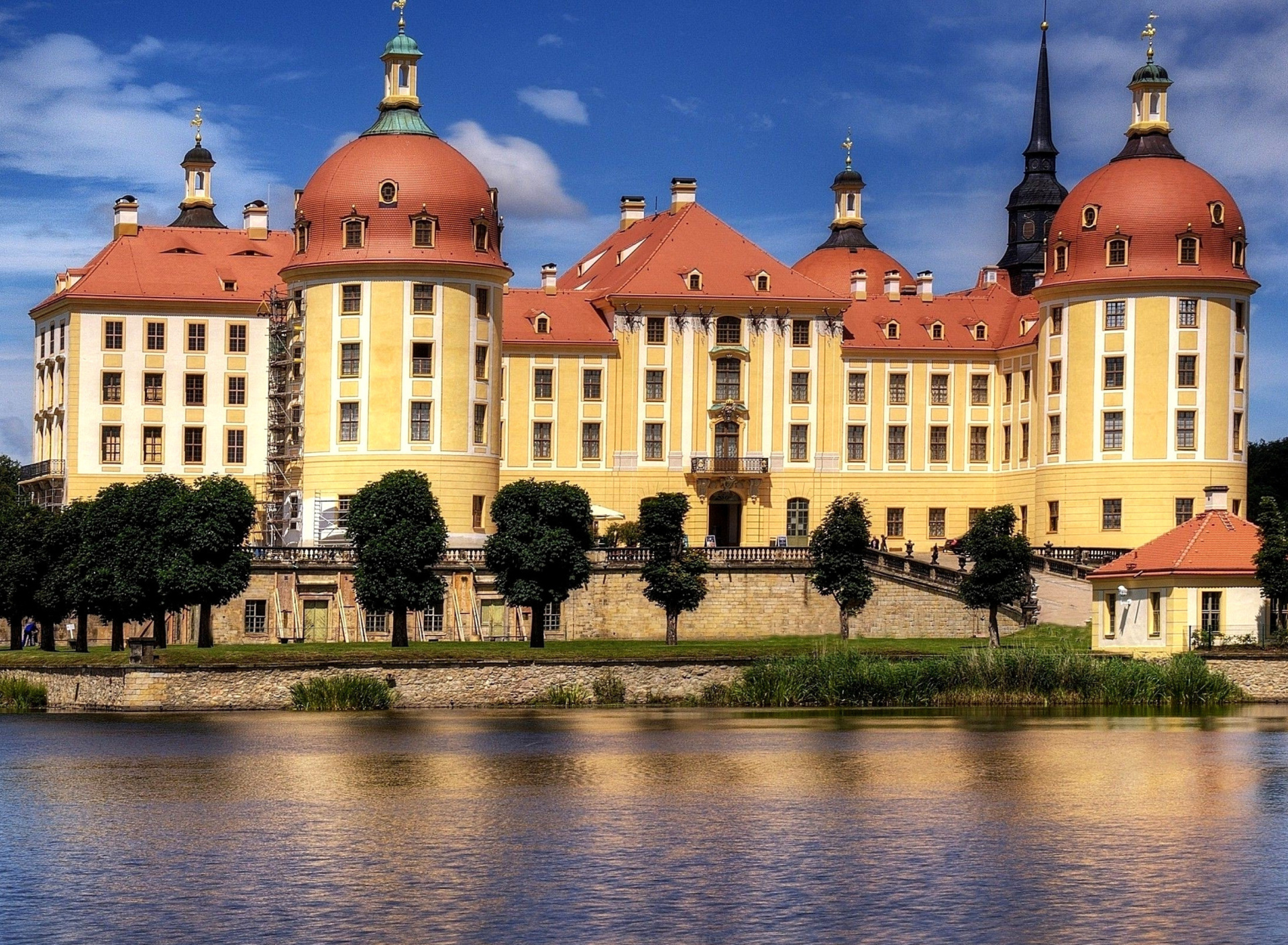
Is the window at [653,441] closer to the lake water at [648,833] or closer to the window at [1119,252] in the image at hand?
the window at [1119,252]

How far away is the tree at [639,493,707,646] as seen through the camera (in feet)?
251

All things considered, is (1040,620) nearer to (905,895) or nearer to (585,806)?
(585,806)

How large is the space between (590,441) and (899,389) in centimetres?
1327

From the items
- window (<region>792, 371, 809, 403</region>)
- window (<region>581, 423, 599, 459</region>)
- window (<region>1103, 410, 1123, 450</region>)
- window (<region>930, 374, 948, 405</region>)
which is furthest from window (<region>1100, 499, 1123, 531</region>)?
window (<region>581, 423, 599, 459</region>)

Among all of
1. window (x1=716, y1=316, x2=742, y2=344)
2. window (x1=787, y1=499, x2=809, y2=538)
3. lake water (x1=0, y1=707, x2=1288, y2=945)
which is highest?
window (x1=716, y1=316, x2=742, y2=344)

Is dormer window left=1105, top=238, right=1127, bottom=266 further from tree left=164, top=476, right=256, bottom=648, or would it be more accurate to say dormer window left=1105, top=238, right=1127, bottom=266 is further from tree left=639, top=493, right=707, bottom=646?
tree left=164, top=476, right=256, bottom=648

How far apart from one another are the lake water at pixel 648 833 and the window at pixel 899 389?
43705 mm

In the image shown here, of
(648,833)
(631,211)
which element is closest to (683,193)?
(631,211)

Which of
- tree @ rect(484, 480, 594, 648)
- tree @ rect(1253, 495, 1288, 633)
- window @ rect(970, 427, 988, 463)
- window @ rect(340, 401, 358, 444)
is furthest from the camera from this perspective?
window @ rect(970, 427, 988, 463)

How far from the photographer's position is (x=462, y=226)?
88375mm

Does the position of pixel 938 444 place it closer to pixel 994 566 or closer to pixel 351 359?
pixel 994 566

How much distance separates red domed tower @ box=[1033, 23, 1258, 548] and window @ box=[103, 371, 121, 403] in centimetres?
3745

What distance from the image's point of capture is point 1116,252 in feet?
300

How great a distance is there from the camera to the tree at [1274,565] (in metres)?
67.2
